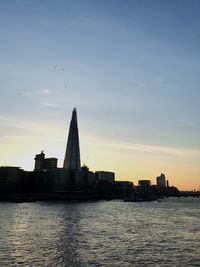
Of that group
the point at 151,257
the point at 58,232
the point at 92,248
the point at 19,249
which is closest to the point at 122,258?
the point at 151,257

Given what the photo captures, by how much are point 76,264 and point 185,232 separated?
3952 centimetres

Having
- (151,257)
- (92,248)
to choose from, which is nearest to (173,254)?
(151,257)

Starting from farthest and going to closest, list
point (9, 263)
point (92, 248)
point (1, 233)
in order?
point (1, 233) → point (92, 248) → point (9, 263)

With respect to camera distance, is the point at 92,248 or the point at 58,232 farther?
the point at 58,232

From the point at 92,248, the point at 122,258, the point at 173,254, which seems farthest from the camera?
the point at 92,248

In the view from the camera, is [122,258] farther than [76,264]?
Yes

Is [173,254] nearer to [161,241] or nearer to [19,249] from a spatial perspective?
[161,241]

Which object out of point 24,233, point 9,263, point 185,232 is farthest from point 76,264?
point 185,232

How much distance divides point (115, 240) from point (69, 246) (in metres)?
10.00

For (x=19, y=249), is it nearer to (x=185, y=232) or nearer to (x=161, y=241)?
(x=161, y=241)

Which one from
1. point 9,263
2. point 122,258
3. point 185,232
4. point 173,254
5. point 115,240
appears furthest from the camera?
point 185,232

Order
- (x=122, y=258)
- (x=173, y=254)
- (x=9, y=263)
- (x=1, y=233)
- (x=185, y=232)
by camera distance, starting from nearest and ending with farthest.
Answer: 1. (x=9, y=263)
2. (x=122, y=258)
3. (x=173, y=254)
4. (x=1, y=233)
5. (x=185, y=232)

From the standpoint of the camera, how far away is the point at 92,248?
5759 cm

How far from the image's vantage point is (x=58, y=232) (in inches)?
3024
